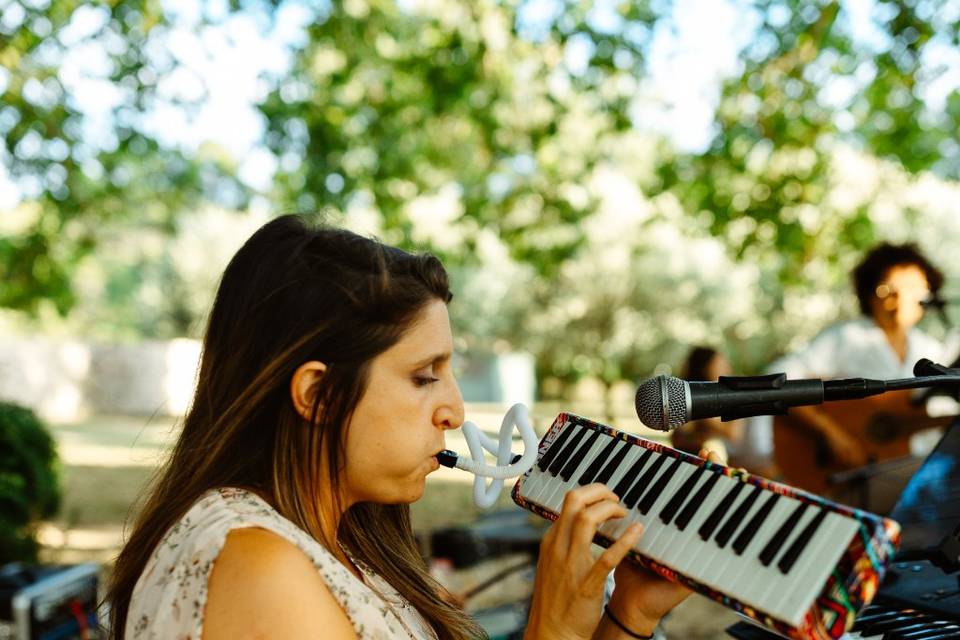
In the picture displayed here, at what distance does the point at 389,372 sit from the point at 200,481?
15.1 inches

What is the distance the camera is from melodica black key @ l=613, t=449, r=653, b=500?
60.4 inches

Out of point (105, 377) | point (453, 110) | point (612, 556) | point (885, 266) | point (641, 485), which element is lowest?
point (612, 556)

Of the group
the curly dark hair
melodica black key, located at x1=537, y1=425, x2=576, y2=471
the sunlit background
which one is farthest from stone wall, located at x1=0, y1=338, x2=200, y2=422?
melodica black key, located at x1=537, y1=425, x2=576, y2=471

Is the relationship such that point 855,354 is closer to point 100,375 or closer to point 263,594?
point 263,594

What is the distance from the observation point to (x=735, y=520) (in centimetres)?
135

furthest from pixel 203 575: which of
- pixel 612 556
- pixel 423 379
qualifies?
pixel 612 556

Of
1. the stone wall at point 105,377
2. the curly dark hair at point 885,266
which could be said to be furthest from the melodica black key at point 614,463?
the stone wall at point 105,377

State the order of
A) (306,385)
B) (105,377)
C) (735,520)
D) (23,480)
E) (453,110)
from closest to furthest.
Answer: (735,520) < (306,385) < (23,480) < (453,110) < (105,377)

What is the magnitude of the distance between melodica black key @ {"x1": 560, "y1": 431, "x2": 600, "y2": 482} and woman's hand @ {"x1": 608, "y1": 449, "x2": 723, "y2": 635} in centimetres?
19

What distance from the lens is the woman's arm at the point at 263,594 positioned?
52.0 inches

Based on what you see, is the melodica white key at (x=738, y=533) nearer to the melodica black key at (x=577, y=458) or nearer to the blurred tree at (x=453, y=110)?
the melodica black key at (x=577, y=458)

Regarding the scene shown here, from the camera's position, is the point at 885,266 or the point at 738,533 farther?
the point at 885,266

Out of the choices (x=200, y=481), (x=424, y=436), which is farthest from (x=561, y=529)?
(x=200, y=481)

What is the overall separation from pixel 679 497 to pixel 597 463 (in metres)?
0.22
